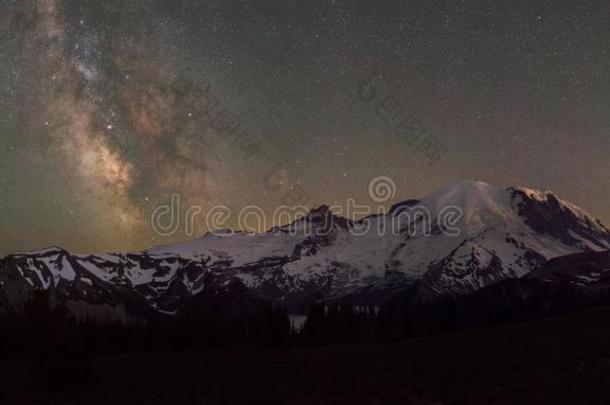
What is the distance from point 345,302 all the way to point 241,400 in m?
141

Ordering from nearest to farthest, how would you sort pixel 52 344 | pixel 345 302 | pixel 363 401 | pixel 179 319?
pixel 363 401 → pixel 52 344 → pixel 179 319 → pixel 345 302

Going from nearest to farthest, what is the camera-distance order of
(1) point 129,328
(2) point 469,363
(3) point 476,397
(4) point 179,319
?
1. (3) point 476,397
2. (2) point 469,363
3. (1) point 129,328
4. (4) point 179,319

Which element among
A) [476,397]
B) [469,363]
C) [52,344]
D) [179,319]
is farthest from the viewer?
[179,319]

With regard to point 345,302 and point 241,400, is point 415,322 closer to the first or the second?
point 345,302

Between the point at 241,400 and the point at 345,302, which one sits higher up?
the point at 345,302

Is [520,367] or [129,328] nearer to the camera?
[520,367]

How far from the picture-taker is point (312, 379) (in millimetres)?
45125

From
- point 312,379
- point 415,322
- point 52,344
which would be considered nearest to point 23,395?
point 52,344

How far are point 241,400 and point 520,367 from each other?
17.2 meters

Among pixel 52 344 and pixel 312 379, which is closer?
pixel 312 379

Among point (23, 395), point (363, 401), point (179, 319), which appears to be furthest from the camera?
point (179, 319)

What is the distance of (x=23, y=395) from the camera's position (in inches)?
2029

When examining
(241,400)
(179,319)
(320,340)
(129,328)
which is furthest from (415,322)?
(241,400)

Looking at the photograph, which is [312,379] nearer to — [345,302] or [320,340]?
[320,340]
